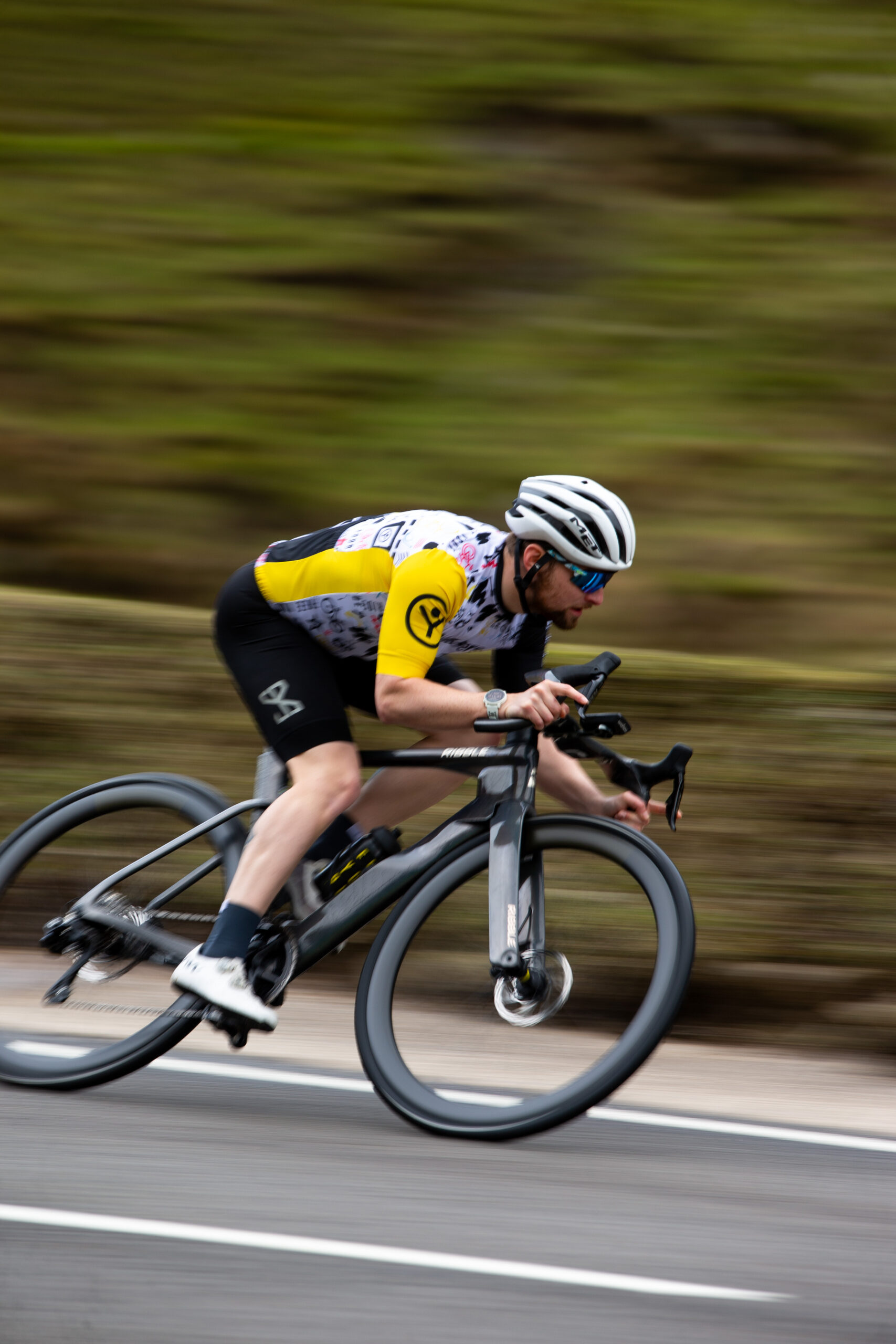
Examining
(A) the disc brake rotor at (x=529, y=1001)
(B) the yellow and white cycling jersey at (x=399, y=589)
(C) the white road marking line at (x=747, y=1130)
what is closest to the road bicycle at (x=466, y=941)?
(A) the disc brake rotor at (x=529, y=1001)

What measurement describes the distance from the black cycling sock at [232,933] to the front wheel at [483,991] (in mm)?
336

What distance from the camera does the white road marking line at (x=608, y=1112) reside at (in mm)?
4078

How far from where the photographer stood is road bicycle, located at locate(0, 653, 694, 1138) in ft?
12.0

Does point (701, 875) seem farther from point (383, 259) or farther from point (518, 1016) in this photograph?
point (383, 259)

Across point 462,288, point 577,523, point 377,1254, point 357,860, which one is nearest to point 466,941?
point 357,860

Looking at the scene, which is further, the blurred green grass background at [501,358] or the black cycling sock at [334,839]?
the blurred green grass background at [501,358]

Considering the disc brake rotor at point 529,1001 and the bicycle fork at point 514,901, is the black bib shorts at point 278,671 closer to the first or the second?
the bicycle fork at point 514,901

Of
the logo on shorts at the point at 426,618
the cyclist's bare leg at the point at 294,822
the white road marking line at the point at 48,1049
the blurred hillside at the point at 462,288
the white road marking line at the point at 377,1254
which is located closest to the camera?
the white road marking line at the point at 377,1254

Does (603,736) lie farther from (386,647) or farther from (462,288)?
(462,288)

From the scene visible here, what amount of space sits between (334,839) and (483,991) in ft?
2.00

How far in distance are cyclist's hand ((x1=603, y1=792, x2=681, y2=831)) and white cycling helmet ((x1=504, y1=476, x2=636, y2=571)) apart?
0.65 metres

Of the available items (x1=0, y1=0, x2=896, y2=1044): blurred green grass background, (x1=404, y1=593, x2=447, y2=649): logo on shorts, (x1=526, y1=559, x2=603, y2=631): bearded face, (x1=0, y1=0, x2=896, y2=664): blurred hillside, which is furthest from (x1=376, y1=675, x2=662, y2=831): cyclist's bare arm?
(x1=0, y1=0, x2=896, y2=664): blurred hillside

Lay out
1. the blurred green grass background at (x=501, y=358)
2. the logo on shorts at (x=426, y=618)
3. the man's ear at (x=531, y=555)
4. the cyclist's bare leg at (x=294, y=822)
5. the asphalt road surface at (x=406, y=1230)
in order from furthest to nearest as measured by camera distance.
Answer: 1. the blurred green grass background at (x=501, y=358)
2. the cyclist's bare leg at (x=294, y=822)
3. the man's ear at (x=531, y=555)
4. the logo on shorts at (x=426, y=618)
5. the asphalt road surface at (x=406, y=1230)

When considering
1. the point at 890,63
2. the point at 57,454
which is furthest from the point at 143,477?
the point at 890,63
